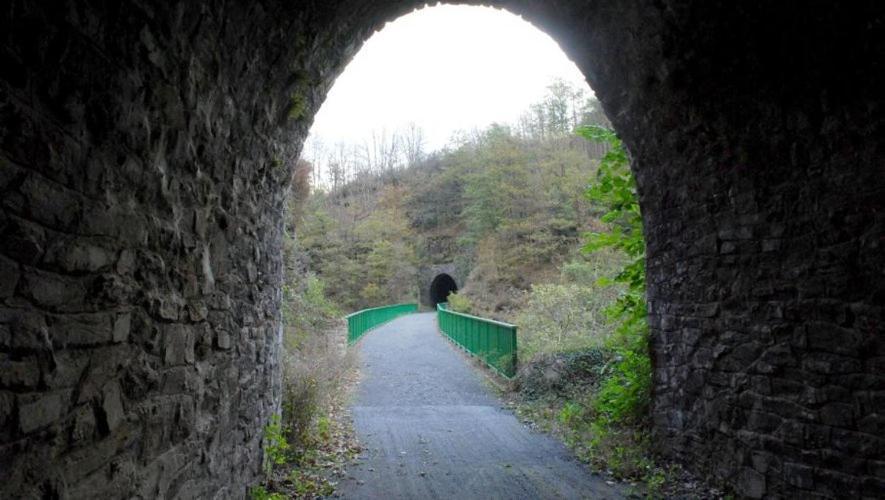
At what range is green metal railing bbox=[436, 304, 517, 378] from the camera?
10766 millimetres

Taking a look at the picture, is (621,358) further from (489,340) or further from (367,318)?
(367,318)

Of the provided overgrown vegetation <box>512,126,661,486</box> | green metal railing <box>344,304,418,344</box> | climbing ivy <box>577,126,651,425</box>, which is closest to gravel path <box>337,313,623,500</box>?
overgrown vegetation <box>512,126,661,486</box>

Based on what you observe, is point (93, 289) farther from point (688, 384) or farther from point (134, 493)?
point (688, 384)

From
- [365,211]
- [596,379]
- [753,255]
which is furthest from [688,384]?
[365,211]

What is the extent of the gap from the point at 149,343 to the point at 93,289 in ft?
1.99

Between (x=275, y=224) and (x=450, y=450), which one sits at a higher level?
(x=275, y=224)

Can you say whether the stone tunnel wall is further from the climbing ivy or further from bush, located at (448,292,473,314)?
the climbing ivy

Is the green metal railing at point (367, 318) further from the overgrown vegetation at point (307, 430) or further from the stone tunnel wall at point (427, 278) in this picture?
the overgrown vegetation at point (307, 430)

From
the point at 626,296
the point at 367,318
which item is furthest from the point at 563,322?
the point at 367,318

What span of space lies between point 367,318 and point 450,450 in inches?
634

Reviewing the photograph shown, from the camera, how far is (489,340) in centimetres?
1248

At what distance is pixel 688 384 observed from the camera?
18.1 ft

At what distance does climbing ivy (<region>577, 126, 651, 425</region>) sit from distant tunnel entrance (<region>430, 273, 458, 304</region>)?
34.7 meters

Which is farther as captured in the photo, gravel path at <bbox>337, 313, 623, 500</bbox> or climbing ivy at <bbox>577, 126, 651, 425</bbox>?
climbing ivy at <bbox>577, 126, 651, 425</bbox>
